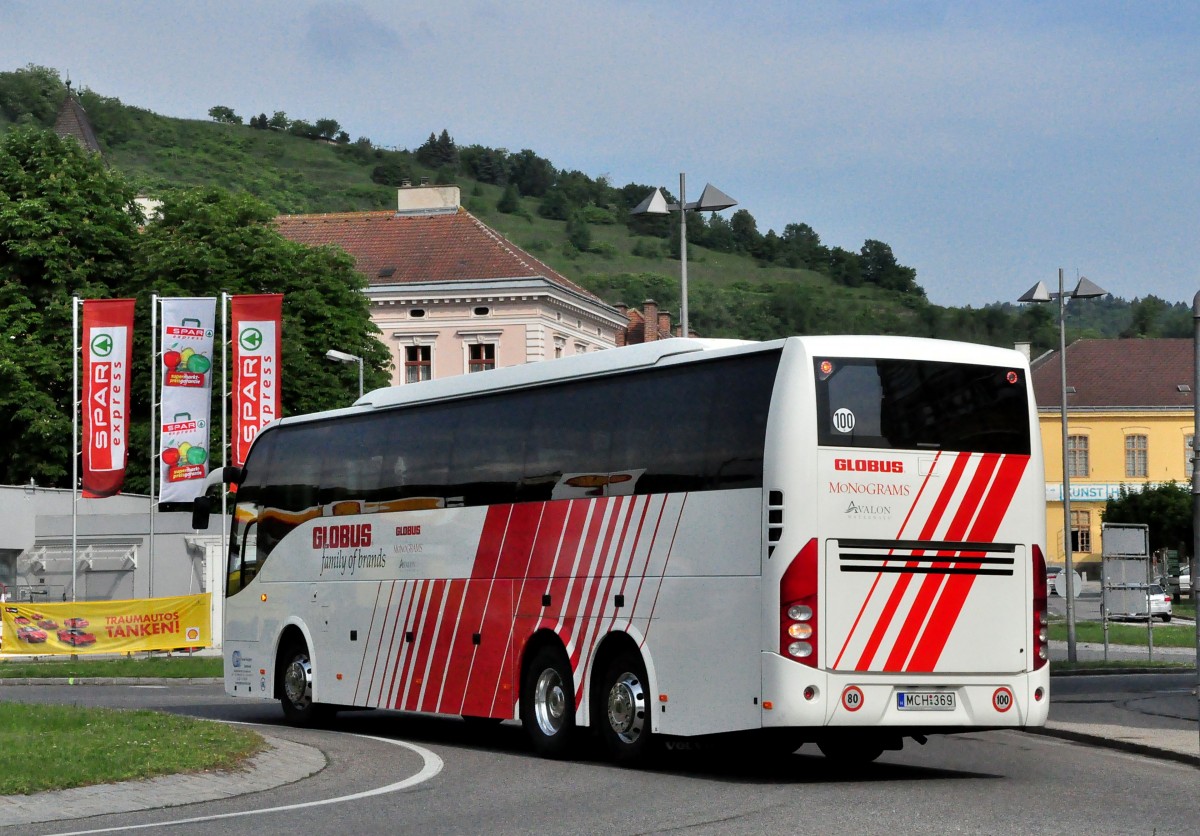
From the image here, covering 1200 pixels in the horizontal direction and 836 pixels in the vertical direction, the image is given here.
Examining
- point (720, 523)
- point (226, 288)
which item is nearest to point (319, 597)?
point (720, 523)

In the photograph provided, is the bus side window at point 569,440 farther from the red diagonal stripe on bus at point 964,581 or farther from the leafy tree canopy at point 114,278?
the leafy tree canopy at point 114,278

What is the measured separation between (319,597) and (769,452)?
8846mm

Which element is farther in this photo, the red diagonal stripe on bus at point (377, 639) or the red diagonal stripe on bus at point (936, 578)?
the red diagonal stripe on bus at point (377, 639)

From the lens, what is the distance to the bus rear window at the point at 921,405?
14.3m

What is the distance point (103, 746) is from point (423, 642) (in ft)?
15.4

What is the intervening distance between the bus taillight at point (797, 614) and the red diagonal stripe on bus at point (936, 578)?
28.1 inches

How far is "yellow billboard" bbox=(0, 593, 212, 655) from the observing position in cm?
3988

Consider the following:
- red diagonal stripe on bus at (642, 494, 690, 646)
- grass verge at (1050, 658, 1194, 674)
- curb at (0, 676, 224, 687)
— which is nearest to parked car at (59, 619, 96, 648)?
curb at (0, 676, 224, 687)

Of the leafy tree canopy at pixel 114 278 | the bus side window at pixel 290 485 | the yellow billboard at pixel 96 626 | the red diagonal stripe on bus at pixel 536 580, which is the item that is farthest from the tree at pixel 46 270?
the red diagonal stripe on bus at pixel 536 580

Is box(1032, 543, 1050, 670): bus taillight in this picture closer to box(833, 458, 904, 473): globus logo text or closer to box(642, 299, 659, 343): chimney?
box(833, 458, 904, 473): globus logo text

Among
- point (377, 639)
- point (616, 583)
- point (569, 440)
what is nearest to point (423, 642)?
point (377, 639)

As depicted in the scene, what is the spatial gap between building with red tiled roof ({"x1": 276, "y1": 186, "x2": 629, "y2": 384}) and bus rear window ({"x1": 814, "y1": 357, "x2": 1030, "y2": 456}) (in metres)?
61.6

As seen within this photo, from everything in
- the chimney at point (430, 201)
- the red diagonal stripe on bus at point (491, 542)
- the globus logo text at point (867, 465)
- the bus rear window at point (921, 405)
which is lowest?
the red diagonal stripe on bus at point (491, 542)

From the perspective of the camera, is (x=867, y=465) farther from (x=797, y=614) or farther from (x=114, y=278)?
(x=114, y=278)
